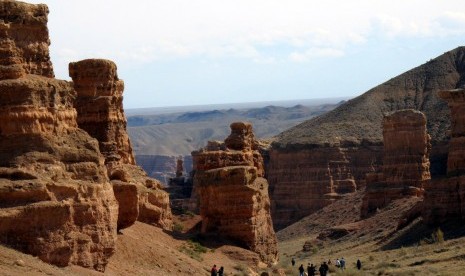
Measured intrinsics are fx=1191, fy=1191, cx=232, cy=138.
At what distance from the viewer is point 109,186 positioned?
32062 millimetres

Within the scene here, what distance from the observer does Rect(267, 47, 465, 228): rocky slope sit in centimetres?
9956

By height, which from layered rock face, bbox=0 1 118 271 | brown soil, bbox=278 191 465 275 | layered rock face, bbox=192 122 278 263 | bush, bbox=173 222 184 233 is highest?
layered rock face, bbox=0 1 118 271

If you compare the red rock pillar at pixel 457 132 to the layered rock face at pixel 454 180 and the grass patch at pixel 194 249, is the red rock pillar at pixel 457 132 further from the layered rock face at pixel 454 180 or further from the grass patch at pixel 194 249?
the grass patch at pixel 194 249

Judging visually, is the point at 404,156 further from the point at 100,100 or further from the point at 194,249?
the point at 100,100

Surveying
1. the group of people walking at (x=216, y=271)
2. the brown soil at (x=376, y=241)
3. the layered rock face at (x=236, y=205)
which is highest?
the layered rock face at (x=236, y=205)

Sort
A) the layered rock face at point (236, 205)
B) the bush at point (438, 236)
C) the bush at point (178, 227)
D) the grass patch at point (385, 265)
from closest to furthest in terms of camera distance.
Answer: the layered rock face at point (236, 205) < the bush at point (178, 227) < the grass patch at point (385, 265) < the bush at point (438, 236)

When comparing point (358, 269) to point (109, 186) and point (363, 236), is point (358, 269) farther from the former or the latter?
point (109, 186)

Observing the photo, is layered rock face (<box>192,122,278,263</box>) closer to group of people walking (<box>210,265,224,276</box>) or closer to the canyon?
Answer: group of people walking (<box>210,265,224,276</box>)

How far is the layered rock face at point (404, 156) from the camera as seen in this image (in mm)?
75125

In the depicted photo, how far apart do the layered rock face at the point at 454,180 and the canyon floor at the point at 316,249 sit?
0.94 metres

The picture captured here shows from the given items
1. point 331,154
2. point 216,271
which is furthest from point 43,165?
point 331,154

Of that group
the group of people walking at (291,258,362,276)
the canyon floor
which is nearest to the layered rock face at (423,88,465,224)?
the canyon floor

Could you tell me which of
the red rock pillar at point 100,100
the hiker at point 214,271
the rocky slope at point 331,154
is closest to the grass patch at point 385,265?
the red rock pillar at point 100,100

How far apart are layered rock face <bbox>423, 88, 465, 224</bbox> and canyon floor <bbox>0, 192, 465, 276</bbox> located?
0.94 meters
